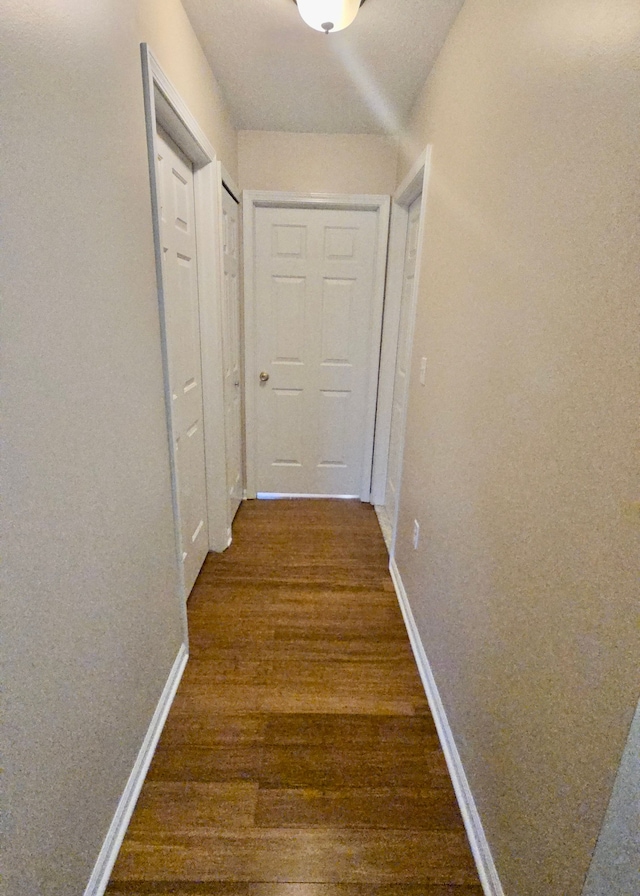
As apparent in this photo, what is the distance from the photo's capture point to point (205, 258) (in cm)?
200

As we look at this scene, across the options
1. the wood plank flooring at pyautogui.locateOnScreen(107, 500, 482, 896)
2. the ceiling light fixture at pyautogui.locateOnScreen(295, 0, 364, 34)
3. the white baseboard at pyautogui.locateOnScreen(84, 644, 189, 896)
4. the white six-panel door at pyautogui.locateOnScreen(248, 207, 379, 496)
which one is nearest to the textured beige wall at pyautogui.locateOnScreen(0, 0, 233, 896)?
the white baseboard at pyautogui.locateOnScreen(84, 644, 189, 896)

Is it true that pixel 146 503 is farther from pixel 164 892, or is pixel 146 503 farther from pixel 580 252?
pixel 580 252

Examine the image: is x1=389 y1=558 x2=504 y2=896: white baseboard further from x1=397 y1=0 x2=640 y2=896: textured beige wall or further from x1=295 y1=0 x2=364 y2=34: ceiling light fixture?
x1=295 y1=0 x2=364 y2=34: ceiling light fixture

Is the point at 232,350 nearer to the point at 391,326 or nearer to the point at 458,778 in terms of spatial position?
the point at 391,326

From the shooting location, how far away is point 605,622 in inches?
26.3

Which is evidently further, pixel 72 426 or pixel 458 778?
pixel 458 778

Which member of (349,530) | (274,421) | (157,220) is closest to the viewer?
(157,220)

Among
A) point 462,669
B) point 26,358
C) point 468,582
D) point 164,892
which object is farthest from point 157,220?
point 164,892

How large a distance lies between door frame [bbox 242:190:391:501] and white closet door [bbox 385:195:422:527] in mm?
152

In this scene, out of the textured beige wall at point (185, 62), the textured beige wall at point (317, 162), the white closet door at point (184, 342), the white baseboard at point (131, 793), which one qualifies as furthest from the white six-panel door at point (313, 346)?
the white baseboard at point (131, 793)

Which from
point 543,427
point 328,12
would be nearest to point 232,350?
point 328,12

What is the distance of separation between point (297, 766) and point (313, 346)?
230 cm

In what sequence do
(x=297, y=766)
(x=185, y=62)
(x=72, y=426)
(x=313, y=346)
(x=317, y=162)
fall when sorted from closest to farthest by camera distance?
1. (x=72, y=426)
2. (x=297, y=766)
3. (x=185, y=62)
4. (x=317, y=162)
5. (x=313, y=346)

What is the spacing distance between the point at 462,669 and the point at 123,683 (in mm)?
977
